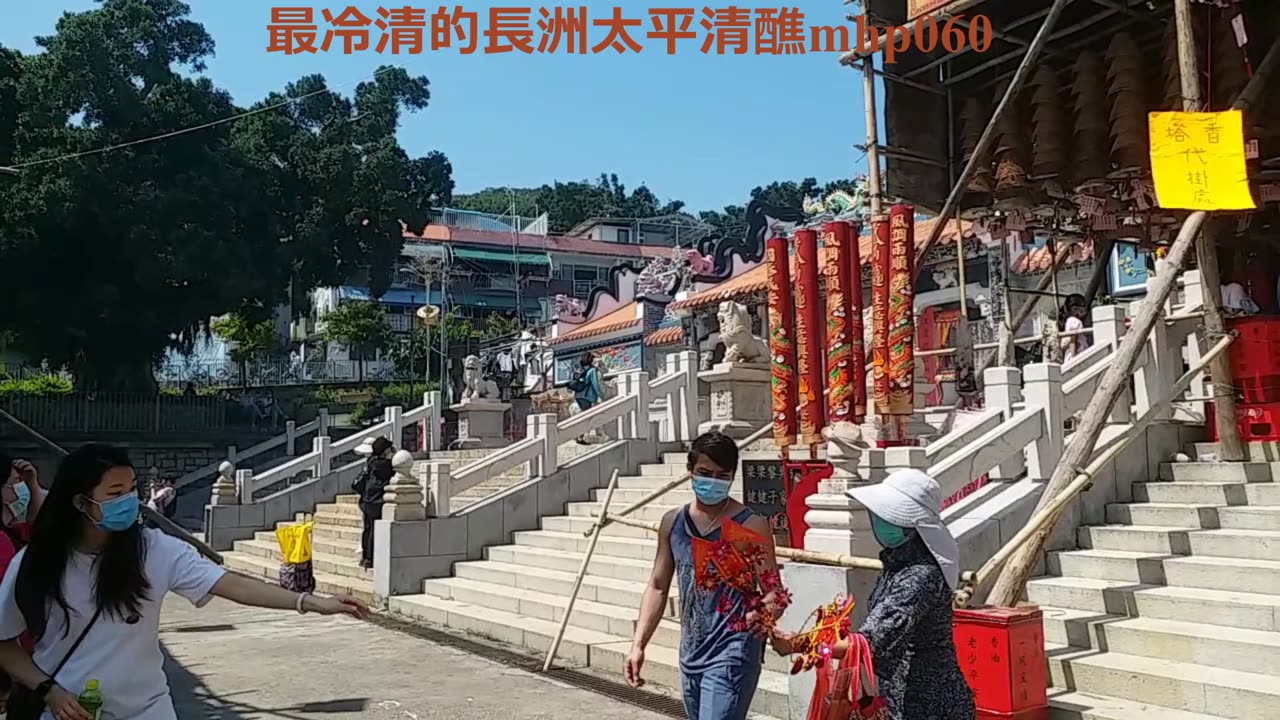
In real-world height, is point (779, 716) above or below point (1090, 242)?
below

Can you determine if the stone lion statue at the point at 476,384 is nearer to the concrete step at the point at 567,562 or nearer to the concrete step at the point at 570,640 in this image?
the concrete step at the point at 567,562

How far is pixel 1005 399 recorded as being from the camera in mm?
7379

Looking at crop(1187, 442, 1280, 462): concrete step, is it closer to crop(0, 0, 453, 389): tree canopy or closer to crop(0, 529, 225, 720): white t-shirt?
crop(0, 529, 225, 720): white t-shirt

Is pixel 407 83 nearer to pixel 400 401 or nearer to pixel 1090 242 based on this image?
pixel 400 401

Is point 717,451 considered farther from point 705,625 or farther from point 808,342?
point 808,342

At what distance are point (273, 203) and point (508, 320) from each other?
18.2 meters

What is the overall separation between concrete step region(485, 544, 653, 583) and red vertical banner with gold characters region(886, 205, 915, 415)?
8.60 feet

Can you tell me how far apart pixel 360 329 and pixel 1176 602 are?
3395 centimetres

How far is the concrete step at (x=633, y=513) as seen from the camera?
33.6 feet

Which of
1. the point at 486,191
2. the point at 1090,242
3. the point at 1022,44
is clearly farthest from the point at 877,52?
the point at 486,191

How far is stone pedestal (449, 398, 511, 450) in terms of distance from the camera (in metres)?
17.0

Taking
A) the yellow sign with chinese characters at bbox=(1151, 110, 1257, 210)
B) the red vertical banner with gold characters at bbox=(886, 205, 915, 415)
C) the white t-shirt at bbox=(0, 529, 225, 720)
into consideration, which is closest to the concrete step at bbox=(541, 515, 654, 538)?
the red vertical banner with gold characters at bbox=(886, 205, 915, 415)

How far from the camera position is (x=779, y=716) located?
237 inches

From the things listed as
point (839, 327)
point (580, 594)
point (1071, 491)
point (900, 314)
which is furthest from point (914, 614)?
point (580, 594)
